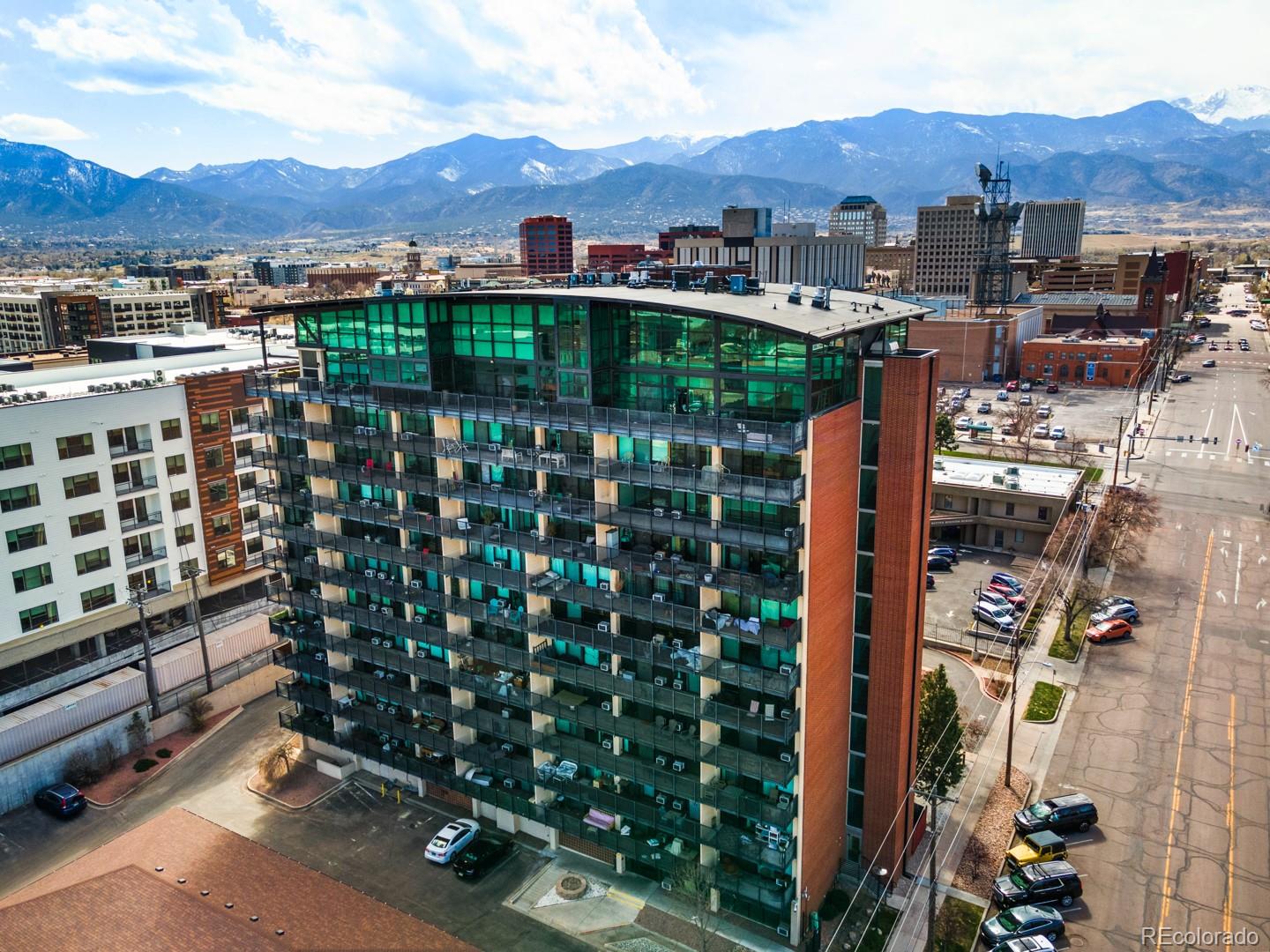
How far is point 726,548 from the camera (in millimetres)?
34562

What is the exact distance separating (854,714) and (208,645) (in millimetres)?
44223

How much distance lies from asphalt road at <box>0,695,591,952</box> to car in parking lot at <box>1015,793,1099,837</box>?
23.0 metres

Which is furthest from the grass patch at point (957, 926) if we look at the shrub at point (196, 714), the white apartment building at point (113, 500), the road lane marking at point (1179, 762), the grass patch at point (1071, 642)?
the white apartment building at point (113, 500)

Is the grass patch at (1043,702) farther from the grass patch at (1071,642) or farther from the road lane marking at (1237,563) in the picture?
the road lane marking at (1237,563)

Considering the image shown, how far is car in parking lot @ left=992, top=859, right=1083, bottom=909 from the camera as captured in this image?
1486 inches

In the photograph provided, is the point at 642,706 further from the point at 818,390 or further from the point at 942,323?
the point at 942,323

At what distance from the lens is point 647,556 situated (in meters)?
Answer: 35.5

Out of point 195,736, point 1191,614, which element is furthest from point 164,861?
point 1191,614

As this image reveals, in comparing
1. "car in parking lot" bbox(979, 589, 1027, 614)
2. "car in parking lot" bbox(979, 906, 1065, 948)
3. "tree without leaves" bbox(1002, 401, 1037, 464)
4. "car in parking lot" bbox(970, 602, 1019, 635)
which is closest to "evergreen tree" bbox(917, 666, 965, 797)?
"car in parking lot" bbox(979, 906, 1065, 948)

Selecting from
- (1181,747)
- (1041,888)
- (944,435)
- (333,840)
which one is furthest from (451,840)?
(944,435)

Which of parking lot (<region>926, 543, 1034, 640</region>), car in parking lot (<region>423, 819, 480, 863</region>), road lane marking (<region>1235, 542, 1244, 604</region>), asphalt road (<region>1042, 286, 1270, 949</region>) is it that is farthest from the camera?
road lane marking (<region>1235, 542, 1244, 604</region>)

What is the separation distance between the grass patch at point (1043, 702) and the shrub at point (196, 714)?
171ft

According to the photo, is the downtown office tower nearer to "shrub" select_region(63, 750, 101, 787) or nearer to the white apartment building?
"shrub" select_region(63, 750, 101, 787)

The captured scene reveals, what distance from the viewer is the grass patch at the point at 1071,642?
60.7m
